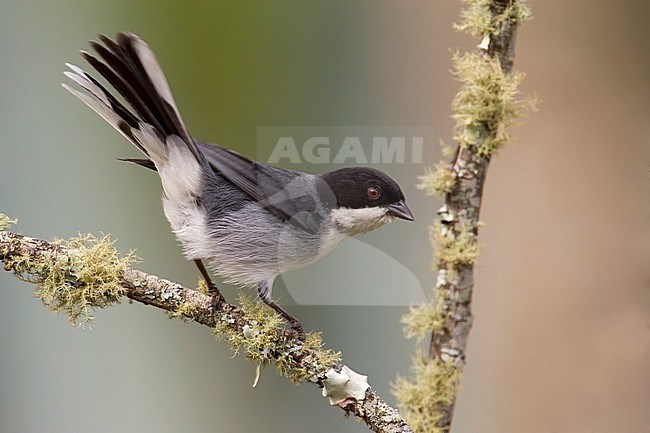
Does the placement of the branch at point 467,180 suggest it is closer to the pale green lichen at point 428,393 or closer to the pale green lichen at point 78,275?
the pale green lichen at point 428,393

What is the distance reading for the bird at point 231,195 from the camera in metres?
0.78

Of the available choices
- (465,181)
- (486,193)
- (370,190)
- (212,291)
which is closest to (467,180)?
(465,181)

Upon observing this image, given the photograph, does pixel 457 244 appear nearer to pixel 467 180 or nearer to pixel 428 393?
pixel 467 180

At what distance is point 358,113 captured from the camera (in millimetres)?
933

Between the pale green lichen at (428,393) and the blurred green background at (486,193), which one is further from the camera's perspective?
the blurred green background at (486,193)

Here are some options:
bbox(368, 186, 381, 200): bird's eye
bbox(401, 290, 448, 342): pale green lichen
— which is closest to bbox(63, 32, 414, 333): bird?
bbox(368, 186, 381, 200): bird's eye

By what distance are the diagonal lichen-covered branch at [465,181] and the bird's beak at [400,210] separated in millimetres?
31

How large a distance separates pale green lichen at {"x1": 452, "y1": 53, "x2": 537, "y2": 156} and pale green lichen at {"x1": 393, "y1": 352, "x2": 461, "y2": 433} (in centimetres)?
24

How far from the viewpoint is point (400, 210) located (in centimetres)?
77

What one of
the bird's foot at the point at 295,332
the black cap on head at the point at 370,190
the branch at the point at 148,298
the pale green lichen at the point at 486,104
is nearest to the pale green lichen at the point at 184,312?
the branch at the point at 148,298

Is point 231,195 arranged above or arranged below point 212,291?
above

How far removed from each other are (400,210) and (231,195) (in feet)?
0.69

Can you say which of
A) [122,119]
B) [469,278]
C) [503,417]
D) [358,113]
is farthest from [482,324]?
[122,119]

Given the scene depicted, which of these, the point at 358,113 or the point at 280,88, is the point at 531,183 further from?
the point at 280,88
